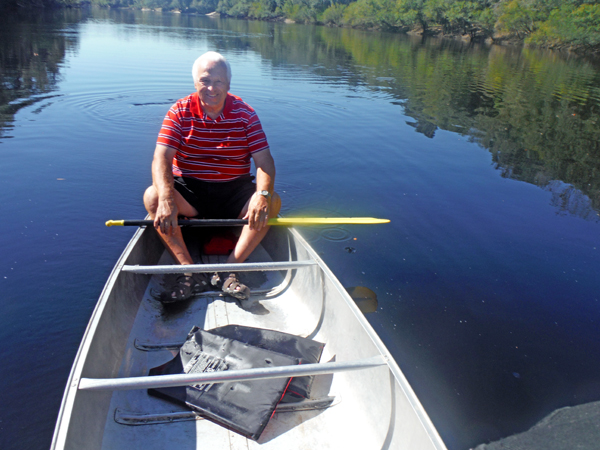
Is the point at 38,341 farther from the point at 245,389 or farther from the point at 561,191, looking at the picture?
the point at 561,191

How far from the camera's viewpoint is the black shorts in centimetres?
368

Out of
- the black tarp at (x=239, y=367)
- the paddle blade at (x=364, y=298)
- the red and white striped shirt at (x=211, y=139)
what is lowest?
the paddle blade at (x=364, y=298)

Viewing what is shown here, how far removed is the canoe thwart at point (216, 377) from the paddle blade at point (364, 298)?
1768mm

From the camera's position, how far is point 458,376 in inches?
Result: 130

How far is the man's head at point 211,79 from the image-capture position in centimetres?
333

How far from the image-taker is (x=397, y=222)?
569 centimetres

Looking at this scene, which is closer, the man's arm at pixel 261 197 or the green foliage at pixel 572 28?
the man's arm at pixel 261 197

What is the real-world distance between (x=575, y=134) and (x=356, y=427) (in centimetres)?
1135

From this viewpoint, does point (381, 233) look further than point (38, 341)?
Yes

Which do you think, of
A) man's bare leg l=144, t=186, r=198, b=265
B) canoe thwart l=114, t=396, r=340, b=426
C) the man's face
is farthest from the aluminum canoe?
the man's face

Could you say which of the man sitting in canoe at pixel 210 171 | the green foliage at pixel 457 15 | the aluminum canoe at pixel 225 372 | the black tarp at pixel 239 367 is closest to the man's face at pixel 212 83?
the man sitting in canoe at pixel 210 171

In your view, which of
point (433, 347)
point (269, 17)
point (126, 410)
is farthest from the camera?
point (269, 17)

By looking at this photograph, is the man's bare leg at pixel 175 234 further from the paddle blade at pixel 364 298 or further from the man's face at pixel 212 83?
the paddle blade at pixel 364 298

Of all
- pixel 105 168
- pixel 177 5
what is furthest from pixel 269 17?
pixel 105 168
